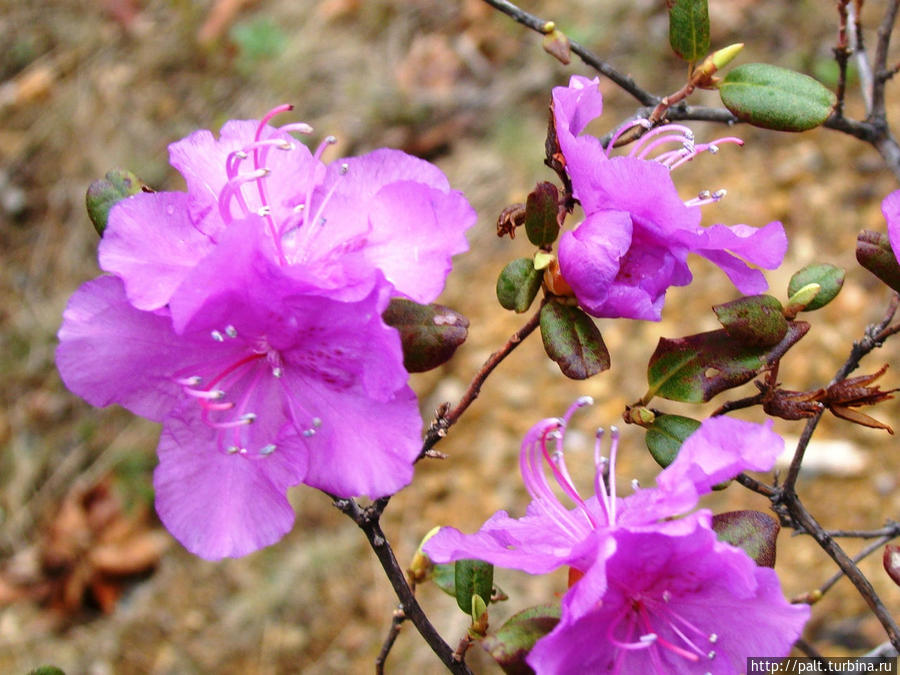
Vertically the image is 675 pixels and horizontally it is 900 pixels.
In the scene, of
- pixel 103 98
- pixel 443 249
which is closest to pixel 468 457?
pixel 443 249

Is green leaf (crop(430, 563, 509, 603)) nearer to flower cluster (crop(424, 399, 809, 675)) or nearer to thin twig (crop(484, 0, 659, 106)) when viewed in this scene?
flower cluster (crop(424, 399, 809, 675))

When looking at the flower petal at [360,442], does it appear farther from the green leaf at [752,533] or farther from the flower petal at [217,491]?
the green leaf at [752,533]

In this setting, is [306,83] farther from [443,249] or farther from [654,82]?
[443,249]

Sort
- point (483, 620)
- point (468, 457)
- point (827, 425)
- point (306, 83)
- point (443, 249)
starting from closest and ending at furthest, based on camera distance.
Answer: point (443, 249), point (483, 620), point (827, 425), point (468, 457), point (306, 83)

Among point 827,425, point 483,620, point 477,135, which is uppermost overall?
point 483,620

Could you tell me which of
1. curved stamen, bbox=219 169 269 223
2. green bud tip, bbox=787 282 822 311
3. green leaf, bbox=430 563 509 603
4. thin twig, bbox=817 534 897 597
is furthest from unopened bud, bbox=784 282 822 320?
curved stamen, bbox=219 169 269 223

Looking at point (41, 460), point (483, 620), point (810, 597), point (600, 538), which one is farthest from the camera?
point (41, 460)

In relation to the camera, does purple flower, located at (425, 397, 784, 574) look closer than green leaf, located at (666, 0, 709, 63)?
Yes

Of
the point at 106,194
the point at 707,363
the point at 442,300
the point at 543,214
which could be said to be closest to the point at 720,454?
the point at 707,363
